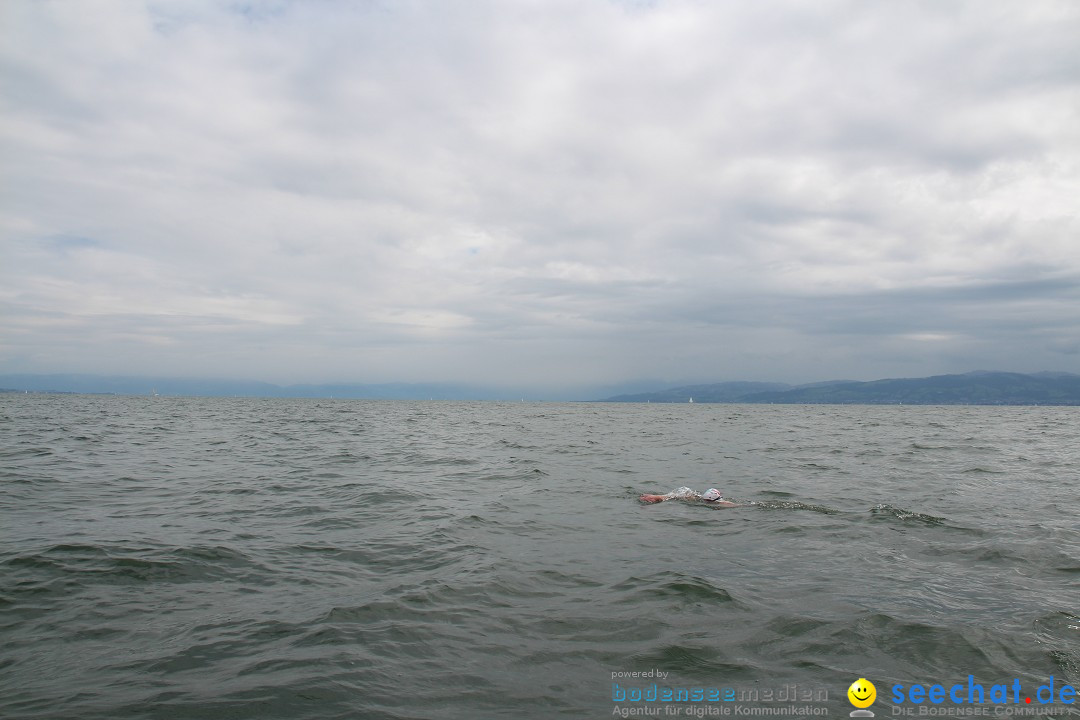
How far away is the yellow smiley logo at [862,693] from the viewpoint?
5.56m

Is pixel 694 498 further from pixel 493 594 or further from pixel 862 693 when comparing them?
pixel 862 693

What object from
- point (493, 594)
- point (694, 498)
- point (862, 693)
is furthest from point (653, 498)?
point (862, 693)

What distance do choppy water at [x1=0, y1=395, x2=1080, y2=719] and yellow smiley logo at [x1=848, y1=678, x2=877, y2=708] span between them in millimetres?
110

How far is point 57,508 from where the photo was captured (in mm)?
13461

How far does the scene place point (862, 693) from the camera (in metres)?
5.69

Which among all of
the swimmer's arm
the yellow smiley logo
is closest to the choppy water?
the yellow smiley logo

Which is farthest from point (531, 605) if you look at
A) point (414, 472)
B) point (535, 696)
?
point (414, 472)

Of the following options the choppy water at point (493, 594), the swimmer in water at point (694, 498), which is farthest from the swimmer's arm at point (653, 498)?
the choppy water at point (493, 594)

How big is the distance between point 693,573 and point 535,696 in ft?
15.5

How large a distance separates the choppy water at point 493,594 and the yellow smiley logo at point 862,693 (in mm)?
110

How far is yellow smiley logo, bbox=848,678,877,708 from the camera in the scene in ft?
18.2

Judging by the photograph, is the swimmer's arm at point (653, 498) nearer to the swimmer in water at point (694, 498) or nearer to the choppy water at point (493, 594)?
the swimmer in water at point (694, 498)

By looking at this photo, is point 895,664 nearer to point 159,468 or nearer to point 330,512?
point 330,512

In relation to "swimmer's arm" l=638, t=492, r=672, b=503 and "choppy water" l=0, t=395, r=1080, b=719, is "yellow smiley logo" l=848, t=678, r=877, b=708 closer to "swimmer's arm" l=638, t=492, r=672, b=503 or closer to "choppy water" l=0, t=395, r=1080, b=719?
"choppy water" l=0, t=395, r=1080, b=719
